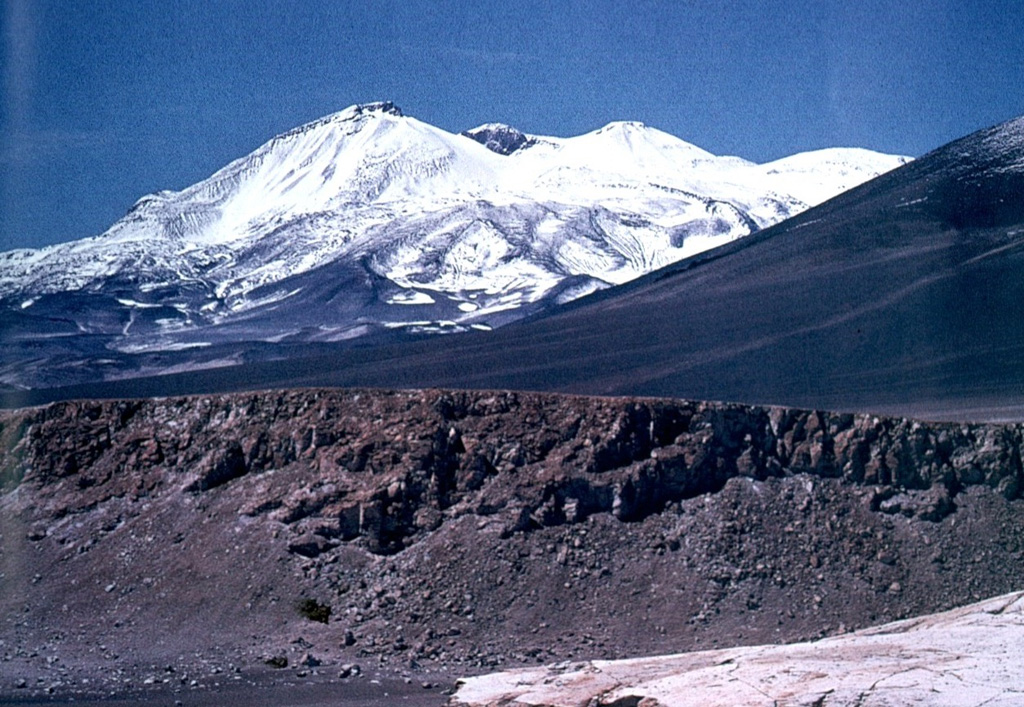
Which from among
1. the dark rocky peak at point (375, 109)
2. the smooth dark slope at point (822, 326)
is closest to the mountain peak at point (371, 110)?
the dark rocky peak at point (375, 109)

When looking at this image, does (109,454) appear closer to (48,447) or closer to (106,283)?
(48,447)

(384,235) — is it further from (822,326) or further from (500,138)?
(822,326)

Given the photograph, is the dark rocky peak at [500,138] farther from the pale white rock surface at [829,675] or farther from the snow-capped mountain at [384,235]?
the pale white rock surface at [829,675]

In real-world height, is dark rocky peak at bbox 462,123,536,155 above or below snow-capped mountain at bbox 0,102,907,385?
above

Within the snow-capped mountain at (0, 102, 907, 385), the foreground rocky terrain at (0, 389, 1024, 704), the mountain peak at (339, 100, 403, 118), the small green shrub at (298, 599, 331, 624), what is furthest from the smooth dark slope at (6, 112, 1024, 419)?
the mountain peak at (339, 100, 403, 118)

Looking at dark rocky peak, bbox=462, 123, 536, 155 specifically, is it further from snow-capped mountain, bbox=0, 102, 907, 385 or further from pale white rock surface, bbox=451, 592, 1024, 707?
pale white rock surface, bbox=451, 592, 1024, 707

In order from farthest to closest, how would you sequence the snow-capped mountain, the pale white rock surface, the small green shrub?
the snow-capped mountain → the small green shrub → the pale white rock surface
